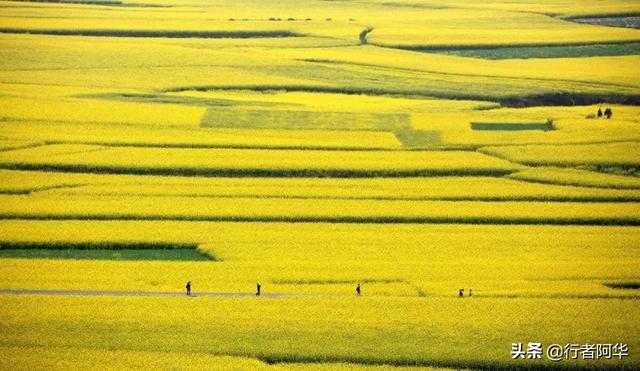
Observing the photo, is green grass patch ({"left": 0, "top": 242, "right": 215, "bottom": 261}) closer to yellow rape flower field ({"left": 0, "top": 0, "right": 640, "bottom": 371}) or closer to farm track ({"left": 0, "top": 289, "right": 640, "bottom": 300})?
yellow rape flower field ({"left": 0, "top": 0, "right": 640, "bottom": 371})

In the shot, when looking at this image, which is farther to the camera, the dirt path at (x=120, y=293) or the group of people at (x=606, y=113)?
the group of people at (x=606, y=113)

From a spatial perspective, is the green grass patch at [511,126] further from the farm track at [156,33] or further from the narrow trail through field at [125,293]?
the farm track at [156,33]

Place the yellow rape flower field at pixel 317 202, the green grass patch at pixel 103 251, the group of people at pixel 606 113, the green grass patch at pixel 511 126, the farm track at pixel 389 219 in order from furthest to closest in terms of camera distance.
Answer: the group of people at pixel 606 113, the green grass patch at pixel 511 126, the farm track at pixel 389 219, the green grass patch at pixel 103 251, the yellow rape flower field at pixel 317 202

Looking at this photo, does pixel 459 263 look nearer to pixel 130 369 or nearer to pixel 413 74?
pixel 130 369

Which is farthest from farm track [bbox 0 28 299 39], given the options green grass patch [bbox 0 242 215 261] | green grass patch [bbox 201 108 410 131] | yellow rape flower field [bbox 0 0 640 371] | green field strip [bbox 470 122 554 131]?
green grass patch [bbox 0 242 215 261]

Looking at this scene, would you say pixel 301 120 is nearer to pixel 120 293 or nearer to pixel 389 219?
pixel 389 219

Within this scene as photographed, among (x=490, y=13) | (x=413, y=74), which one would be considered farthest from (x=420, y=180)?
(x=490, y=13)

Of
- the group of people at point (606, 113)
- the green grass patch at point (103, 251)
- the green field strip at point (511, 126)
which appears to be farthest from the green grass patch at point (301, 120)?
the green grass patch at point (103, 251)
